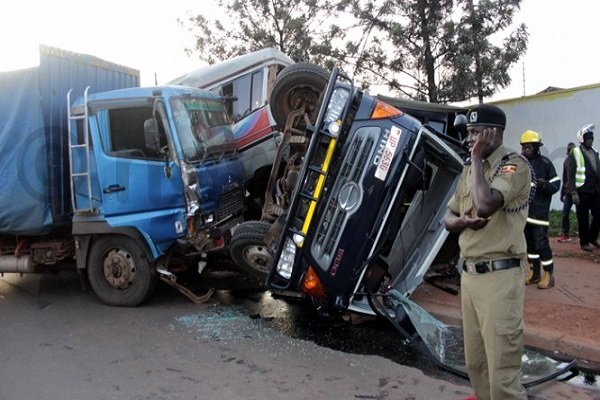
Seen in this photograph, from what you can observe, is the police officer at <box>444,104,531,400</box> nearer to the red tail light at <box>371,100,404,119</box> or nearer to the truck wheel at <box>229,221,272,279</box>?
the red tail light at <box>371,100,404,119</box>

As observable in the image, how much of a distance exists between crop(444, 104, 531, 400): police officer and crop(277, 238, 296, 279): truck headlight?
5.71ft

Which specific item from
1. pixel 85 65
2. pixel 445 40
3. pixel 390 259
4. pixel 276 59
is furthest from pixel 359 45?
pixel 390 259

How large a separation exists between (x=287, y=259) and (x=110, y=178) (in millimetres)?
2435

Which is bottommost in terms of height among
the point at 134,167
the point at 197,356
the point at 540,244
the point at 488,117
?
the point at 197,356

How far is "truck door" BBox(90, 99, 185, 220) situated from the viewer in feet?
18.4

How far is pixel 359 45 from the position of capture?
1213 centimetres

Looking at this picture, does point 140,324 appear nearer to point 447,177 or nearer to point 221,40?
point 447,177

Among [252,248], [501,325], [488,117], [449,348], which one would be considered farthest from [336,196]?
[501,325]

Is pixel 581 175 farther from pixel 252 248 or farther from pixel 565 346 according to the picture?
pixel 252 248

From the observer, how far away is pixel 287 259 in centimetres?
447

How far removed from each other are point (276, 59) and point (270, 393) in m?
6.43

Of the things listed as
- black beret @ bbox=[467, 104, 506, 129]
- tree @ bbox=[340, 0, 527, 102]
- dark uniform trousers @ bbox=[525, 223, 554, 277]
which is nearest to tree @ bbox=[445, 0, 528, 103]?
tree @ bbox=[340, 0, 527, 102]

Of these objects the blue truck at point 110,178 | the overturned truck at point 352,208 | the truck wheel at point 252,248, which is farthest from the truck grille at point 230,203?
the overturned truck at point 352,208

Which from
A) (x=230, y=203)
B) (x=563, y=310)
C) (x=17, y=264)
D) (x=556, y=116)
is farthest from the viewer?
(x=556, y=116)
